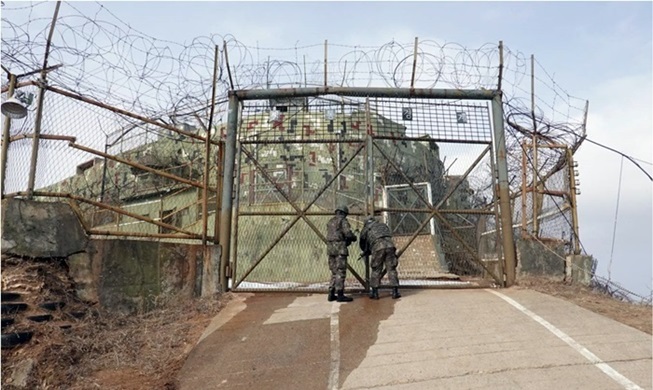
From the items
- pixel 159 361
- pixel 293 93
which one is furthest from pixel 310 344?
pixel 293 93

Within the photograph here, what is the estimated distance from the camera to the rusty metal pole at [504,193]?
8164mm

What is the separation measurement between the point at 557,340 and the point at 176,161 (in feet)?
38.5

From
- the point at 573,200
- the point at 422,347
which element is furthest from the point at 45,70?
the point at 573,200

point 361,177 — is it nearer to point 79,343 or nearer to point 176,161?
point 176,161

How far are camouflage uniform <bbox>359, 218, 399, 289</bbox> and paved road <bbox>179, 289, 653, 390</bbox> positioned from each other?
Result: 37cm

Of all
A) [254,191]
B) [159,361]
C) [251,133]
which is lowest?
[159,361]

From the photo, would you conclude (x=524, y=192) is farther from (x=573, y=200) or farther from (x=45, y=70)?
(x=45, y=70)

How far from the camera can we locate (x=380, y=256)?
7324 millimetres

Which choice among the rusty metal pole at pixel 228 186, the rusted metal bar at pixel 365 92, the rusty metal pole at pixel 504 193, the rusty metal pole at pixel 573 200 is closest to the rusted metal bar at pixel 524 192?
the rusty metal pole at pixel 504 193

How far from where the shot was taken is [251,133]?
9.02 metres

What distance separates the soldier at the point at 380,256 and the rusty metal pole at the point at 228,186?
2.44 m

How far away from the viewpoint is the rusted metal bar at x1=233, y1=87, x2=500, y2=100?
830 centimetres

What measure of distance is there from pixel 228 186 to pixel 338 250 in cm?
234

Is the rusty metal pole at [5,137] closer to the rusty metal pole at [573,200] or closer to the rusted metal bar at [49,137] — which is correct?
the rusted metal bar at [49,137]
